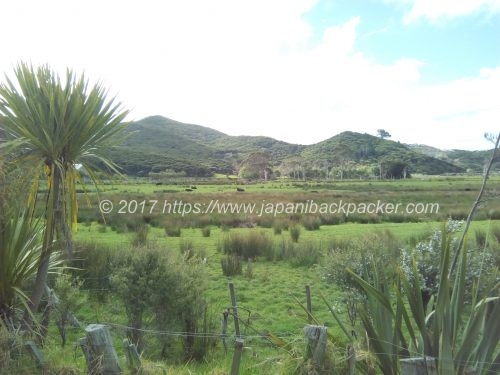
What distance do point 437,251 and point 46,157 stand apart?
700 cm

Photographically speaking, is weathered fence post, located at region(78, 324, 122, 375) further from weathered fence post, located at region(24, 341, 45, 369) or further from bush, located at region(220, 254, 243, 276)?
bush, located at region(220, 254, 243, 276)

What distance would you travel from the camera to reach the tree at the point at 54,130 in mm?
4688

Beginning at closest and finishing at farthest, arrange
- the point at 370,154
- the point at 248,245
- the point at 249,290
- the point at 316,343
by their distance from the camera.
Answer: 1. the point at 316,343
2. the point at 249,290
3. the point at 248,245
4. the point at 370,154

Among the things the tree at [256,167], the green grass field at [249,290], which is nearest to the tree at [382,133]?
the tree at [256,167]

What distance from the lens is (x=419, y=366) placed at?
8.93 ft

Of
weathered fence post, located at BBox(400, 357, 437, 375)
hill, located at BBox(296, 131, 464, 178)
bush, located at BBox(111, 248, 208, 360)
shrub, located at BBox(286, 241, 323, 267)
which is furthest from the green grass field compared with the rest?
hill, located at BBox(296, 131, 464, 178)

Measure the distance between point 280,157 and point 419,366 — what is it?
517 feet

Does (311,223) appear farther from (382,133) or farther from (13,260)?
(382,133)

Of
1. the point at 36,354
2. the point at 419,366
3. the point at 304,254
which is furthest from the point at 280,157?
the point at 419,366

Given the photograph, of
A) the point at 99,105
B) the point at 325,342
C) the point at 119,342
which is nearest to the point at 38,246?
the point at 99,105

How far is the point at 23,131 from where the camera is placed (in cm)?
453

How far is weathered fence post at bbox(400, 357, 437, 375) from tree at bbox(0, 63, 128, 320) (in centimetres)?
376

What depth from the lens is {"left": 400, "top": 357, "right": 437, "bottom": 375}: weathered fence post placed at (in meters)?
2.67

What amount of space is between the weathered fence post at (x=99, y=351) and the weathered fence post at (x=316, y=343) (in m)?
1.55
